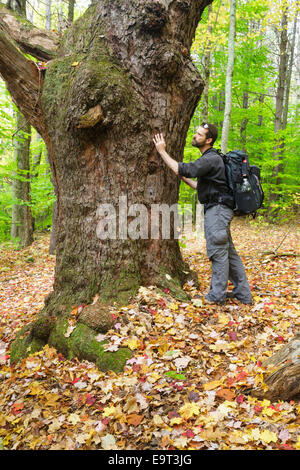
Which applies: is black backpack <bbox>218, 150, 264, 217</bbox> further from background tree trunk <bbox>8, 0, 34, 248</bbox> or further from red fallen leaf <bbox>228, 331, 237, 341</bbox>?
background tree trunk <bbox>8, 0, 34, 248</bbox>

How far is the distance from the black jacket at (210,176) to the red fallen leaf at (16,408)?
3.04 m

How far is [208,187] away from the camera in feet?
13.1

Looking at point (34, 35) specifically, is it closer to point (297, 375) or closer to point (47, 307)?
point (47, 307)

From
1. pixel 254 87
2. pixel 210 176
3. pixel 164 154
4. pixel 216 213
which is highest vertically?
pixel 254 87

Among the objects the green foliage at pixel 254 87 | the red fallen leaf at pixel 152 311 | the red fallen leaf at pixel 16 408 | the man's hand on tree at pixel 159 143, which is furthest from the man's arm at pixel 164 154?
the green foliage at pixel 254 87

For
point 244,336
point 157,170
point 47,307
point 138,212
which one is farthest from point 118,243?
point 244,336

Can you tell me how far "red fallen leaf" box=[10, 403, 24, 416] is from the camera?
260cm

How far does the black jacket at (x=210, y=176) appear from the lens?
3644 mm

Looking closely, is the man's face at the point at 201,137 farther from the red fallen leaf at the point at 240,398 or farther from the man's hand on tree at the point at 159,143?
the red fallen leaf at the point at 240,398

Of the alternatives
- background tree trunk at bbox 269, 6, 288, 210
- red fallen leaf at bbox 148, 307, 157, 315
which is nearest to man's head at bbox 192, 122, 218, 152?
red fallen leaf at bbox 148, 307, 157, 315

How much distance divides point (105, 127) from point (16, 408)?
3.05 meters

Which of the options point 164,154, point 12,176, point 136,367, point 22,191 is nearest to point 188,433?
point 136,367

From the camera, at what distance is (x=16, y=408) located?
104 inches

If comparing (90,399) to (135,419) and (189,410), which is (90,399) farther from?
(189,410)
